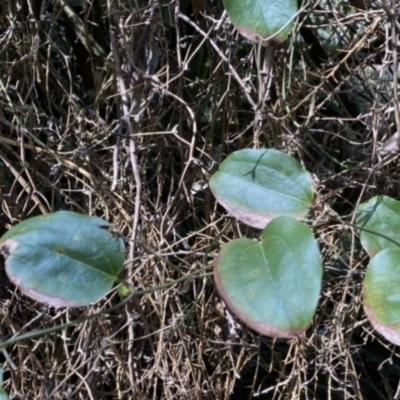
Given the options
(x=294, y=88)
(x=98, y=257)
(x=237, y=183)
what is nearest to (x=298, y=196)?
(x=237, y=183)

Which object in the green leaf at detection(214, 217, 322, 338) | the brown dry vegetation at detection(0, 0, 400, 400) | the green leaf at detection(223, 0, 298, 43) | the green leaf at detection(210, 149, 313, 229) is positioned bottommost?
the brown dry vegetation at detection(0, 0, 400, 400)

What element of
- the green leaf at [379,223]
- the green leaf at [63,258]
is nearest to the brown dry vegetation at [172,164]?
the green leaf at [379,223]

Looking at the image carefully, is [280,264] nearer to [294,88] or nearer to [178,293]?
[178,293]

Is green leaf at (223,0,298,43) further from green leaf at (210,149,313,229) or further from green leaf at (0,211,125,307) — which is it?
green leaf at (0,211,125,307)

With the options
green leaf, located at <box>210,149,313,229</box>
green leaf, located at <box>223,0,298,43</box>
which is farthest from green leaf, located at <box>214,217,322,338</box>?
green leaf, located at <box>223,0,298,43</box>

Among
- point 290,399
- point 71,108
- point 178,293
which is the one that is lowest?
point 290,399

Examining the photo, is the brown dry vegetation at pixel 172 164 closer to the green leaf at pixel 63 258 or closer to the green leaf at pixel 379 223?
the green leaf at pixel 379 223

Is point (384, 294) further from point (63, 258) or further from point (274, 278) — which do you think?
point (63, 258)
